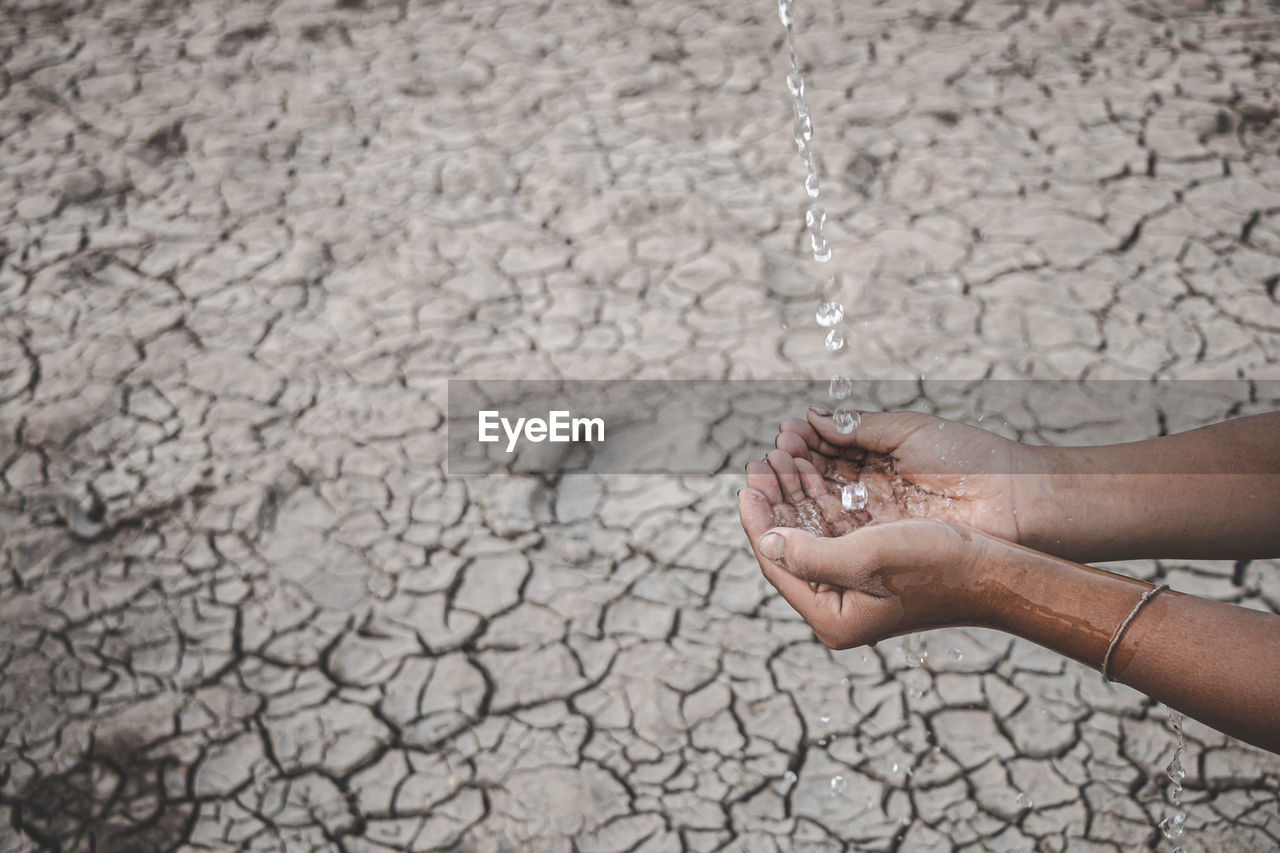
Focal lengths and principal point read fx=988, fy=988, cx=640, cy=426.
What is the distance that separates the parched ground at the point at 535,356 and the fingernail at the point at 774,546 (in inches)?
22.5

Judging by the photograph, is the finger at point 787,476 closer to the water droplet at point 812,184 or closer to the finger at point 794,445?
the finger at point 794,445

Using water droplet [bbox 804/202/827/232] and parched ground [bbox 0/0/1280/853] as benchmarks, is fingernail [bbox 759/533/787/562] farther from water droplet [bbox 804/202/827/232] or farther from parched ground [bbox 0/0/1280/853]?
water droplet [bbox 804/202/827/232]

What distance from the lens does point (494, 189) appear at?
312 cm

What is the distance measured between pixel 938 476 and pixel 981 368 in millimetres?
868

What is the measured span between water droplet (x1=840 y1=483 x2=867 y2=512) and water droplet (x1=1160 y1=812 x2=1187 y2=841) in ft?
2.56

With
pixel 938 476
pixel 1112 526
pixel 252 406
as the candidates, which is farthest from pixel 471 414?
pixel 1112 526

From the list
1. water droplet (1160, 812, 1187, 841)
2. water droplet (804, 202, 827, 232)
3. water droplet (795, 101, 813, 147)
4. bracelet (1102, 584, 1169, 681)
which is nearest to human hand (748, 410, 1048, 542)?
bracelet (1102, 584, 1169, 681)

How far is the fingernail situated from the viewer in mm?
1502

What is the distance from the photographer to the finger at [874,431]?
181cm

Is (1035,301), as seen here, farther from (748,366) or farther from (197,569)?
(197,569)

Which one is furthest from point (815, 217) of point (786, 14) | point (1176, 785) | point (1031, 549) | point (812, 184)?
point (1176, 785)

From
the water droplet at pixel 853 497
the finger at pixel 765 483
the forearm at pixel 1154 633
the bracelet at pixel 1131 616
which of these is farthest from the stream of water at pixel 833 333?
the bracelet at pixel 1131 616

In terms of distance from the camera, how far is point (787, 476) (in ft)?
5.78
